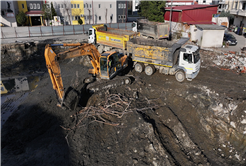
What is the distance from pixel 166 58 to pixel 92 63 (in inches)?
212

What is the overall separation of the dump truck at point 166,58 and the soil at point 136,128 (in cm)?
117

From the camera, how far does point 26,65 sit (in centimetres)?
2019

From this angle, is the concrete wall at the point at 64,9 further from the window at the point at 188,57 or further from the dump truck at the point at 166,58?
the window at the point at 188,57

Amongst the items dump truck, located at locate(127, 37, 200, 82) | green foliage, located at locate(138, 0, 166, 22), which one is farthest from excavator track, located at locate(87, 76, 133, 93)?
green foliage, located at locate(138, 0, 166, 22)

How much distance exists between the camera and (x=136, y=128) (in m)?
9.09

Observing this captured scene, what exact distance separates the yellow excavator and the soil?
1.01 m

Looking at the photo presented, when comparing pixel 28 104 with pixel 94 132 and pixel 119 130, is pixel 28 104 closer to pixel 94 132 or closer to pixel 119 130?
pixel 94 132

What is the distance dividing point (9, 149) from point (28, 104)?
3878 millimetres

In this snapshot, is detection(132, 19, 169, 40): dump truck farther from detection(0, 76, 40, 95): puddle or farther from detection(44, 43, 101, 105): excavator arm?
detection(0, 76, 40, 95): puddle

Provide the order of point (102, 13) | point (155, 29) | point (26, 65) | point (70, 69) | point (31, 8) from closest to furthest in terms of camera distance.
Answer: point (70, 69) < point (26, 65) < point (155, 29) < point (31, 8) < point (102, 13)

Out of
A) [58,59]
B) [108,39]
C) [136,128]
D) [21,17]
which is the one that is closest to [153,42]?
[108,39]

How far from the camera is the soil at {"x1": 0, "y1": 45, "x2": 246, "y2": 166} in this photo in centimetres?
803

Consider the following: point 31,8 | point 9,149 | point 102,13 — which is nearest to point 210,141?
point 9,149

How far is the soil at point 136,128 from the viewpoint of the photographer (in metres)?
8.03
